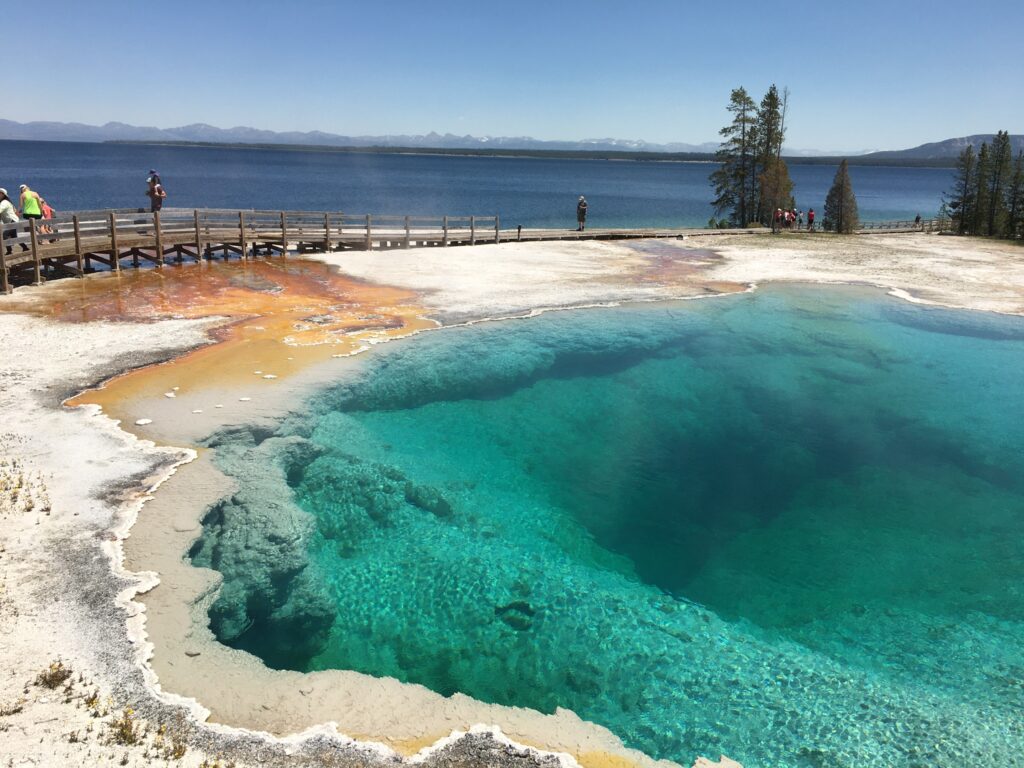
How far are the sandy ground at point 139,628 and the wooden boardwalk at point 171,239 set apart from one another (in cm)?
629

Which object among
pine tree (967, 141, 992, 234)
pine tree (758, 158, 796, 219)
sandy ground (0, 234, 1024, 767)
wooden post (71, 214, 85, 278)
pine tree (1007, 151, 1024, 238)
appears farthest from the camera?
pine tree (967, 141, 992, 234)

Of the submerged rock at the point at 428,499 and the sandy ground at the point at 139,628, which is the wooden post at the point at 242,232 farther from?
the submerged rock at the point at 428,499

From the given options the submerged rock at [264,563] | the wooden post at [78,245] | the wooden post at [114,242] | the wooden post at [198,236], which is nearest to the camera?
the submerged rock at [264,563]

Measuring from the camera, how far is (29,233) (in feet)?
71.1

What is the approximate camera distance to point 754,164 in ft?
199

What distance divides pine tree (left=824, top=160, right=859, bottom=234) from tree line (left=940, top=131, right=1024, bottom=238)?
1469 cm

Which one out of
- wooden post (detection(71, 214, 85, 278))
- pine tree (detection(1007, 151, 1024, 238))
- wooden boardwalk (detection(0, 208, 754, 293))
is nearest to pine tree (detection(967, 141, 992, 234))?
pine tree (detection(1007, 151, 1024, 238))

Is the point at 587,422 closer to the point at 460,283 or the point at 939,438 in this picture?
the point at 939,438

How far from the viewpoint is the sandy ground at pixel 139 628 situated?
639cm

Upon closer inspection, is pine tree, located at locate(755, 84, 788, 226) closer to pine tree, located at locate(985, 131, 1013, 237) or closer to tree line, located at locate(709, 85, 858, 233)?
tree line, located at locate(709, 85, 858, 233)

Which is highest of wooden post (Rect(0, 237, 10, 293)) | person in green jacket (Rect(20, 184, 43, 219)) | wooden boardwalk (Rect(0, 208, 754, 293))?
person in green jacket (Rect(20, 184, 43, 219))

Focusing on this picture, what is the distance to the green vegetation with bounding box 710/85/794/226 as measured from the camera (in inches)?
2302

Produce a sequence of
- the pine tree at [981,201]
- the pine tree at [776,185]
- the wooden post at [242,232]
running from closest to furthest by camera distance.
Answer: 1. the wooden post at [242,232]
2. the pine tree at [776,185]
3. the pine tree at [981,201]

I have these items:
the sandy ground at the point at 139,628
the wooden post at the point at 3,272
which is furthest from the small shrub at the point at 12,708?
the wooden post at the point at 3,272
